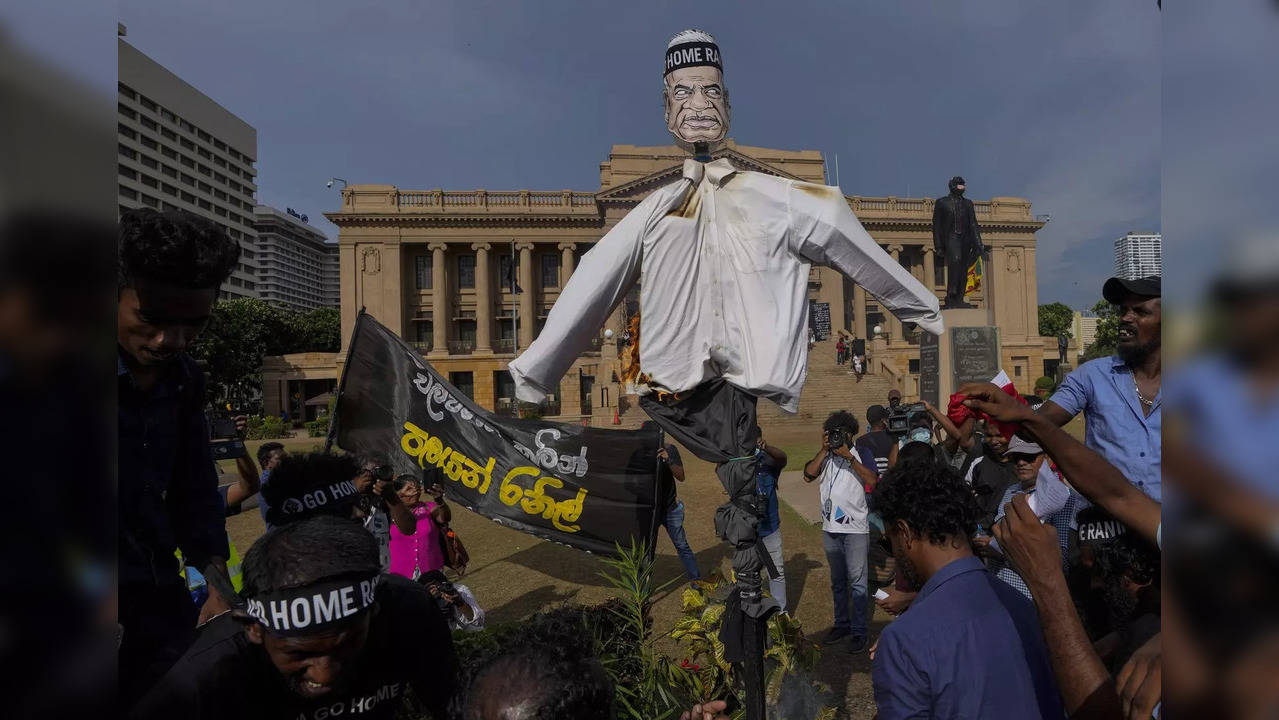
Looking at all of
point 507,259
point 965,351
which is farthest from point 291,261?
point 965,351

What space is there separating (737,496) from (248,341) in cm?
4382

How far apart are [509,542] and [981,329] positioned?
7.02 m

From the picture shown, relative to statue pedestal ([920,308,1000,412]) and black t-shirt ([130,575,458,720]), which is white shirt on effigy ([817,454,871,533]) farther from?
black t-shirt ([130,575,458,720])

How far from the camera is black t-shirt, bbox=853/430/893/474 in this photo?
5891 mm

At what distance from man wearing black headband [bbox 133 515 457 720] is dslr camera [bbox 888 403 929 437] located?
2645mm

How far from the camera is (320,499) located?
9.98ft

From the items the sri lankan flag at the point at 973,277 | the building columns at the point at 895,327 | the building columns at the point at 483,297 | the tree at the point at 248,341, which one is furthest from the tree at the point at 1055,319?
the tree at the point at 248,341

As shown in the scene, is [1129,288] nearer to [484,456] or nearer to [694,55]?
[694,55]

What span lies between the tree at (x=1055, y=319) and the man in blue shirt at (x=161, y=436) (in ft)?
241

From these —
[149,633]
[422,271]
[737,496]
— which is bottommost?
[149,633]

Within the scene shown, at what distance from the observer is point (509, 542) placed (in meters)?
9.07

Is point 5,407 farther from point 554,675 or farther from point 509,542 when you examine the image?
point 509,542

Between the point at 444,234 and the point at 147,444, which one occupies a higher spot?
the point at 444,234

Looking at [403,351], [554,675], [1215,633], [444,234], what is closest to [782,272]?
[554,675]
